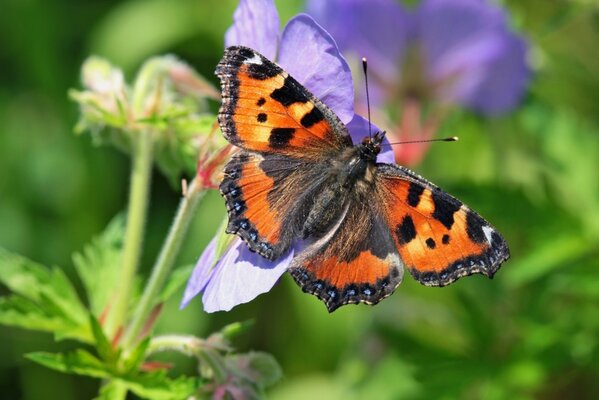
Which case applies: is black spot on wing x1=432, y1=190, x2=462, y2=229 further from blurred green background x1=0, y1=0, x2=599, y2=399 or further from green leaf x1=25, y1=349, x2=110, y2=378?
blurred green background x1=0, y1=0, x2=599, y2=399

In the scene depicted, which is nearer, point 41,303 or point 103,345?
point 103,345

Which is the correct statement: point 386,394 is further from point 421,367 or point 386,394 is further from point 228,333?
point 228,333

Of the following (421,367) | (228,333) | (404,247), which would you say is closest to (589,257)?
(421,367)

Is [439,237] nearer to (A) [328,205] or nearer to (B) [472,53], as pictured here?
(A) [328,205]

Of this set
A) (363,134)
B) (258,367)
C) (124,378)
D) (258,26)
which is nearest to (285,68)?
(258,26)

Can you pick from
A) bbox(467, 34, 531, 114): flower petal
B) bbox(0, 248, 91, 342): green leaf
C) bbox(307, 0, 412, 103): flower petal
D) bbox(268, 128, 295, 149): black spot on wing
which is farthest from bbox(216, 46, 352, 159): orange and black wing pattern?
bbox(467, 34, 531, 114): flower petal

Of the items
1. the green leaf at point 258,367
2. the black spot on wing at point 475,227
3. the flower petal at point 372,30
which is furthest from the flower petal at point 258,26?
the flower petal at point 372,30

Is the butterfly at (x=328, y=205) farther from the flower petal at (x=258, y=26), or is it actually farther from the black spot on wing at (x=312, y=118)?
the flower petal at (x=258, y=26)
